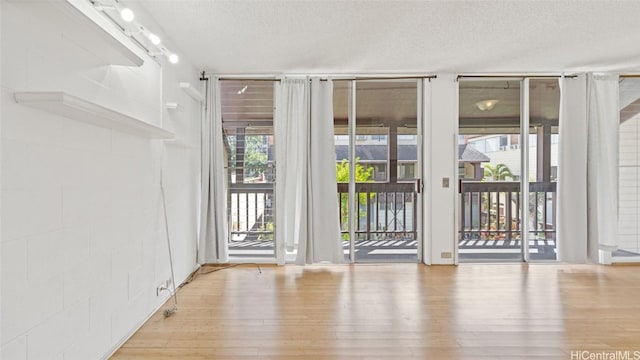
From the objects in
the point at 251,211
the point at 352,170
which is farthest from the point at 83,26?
the point at 352,170

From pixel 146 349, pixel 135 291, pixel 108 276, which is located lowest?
pixel 146 349

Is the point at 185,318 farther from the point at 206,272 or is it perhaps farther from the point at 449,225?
the point at 449,225

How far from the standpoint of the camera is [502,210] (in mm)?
4277

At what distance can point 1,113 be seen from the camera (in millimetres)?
1261

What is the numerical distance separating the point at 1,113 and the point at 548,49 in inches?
160

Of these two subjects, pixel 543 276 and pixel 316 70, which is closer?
pixel 543 276

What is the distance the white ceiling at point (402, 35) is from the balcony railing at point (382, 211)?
140 centimetres

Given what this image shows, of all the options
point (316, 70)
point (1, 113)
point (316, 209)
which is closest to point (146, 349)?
point (1, 113)

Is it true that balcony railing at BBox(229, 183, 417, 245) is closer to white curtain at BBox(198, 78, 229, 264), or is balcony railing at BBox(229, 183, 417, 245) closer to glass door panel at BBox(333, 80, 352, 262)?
glass door panel at BBox(333, 80, 352, 262)

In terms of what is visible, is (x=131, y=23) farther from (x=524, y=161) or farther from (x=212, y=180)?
(x=524, y=161)

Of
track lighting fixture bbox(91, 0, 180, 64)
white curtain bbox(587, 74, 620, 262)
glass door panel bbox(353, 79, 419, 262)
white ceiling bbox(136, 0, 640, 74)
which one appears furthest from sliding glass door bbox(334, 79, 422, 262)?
track lighting fixture bbox(91, 0, 180, 64)

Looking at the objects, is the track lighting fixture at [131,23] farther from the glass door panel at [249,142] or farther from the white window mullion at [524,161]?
the white window mullion at [524,161]

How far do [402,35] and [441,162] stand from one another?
5.38 ft

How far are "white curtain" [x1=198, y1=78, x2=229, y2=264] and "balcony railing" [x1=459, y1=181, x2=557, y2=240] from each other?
2.91m
